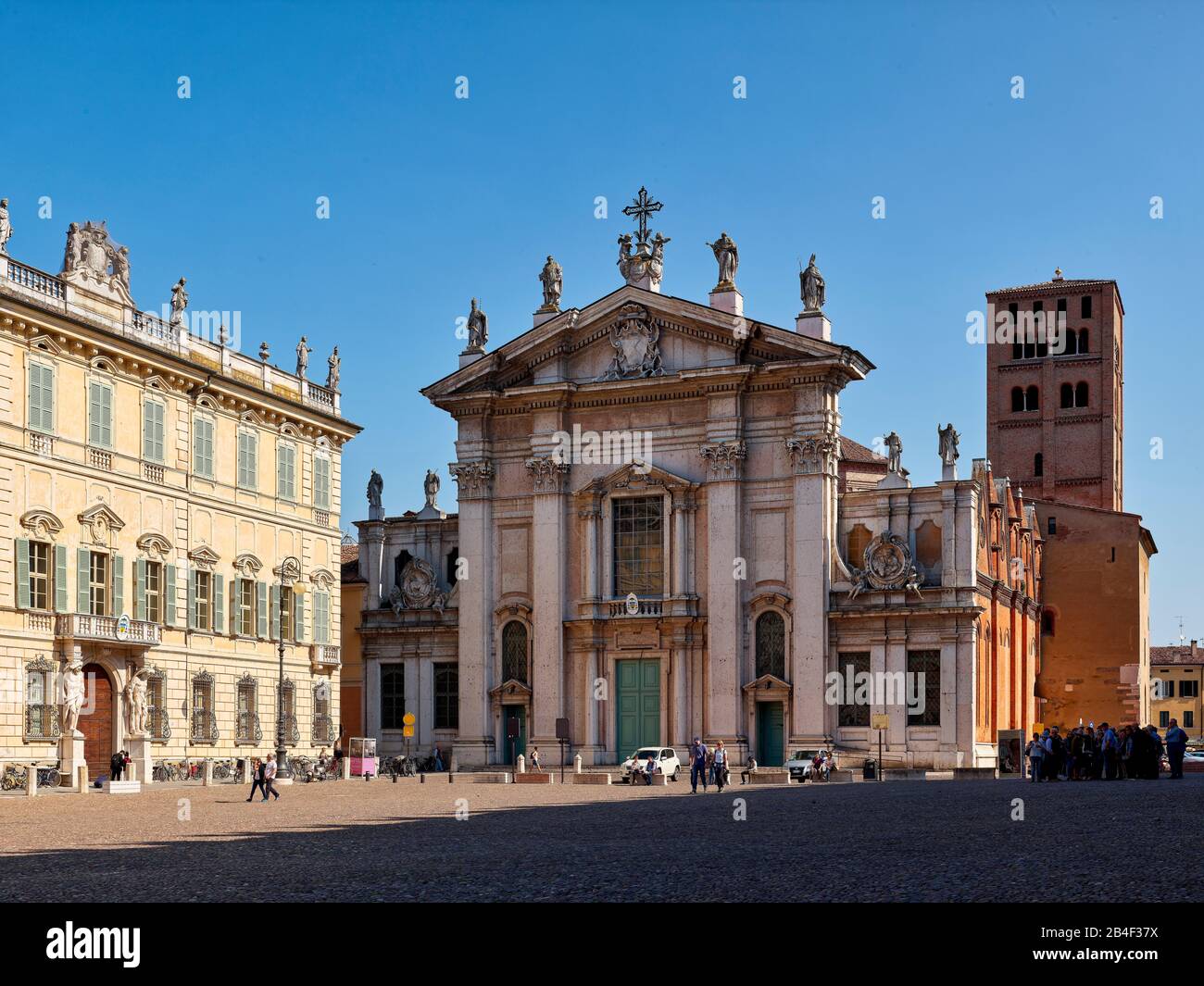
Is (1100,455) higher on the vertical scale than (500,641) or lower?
higher

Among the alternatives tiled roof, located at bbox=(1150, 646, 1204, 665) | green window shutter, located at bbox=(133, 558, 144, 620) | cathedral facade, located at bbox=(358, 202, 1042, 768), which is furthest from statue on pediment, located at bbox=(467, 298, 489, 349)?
tiled roof, located at bbox=(1150, 646, 1204, 665)

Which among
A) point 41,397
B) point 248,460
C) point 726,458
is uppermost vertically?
point 41,397

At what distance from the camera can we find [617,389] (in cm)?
5950

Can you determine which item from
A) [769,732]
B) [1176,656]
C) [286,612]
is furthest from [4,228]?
[1176,656]

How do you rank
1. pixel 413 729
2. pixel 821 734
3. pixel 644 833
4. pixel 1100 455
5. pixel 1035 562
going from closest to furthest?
pixel 644 833 < pixel 821 734 < pixel 413 729 < pixel 1035 562 < pixel 1100 455

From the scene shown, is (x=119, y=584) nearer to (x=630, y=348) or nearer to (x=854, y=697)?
(x=630, y=348)

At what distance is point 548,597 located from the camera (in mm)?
59812

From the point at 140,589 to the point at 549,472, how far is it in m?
17.7

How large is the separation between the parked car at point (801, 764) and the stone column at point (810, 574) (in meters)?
1.63

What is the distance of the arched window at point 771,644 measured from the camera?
5716 cm

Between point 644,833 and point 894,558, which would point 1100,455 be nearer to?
point 894,558

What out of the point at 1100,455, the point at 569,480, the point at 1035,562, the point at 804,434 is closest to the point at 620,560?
the point at 569,480

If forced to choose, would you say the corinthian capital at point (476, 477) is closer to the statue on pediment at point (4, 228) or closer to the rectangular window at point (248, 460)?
the rectangular window at point (248, 460)

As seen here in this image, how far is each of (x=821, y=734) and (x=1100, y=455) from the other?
35.8m
